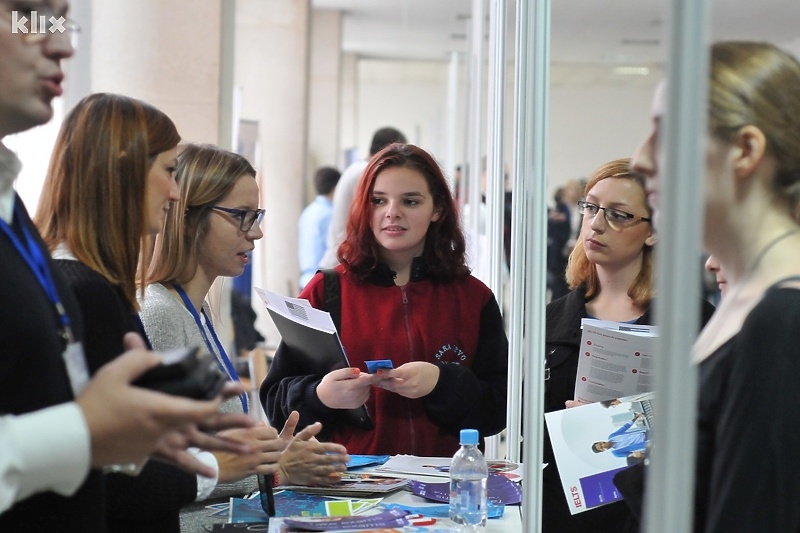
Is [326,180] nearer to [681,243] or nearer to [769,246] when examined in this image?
[769,246]

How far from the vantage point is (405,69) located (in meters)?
20.0

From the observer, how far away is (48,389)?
3.60 ft

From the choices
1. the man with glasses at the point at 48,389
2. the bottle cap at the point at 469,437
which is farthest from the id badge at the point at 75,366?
the bottle cap at the point at 469,437

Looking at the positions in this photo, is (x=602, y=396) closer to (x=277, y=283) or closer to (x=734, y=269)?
(x=734, y=269)

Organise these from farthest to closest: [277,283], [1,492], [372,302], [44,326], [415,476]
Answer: [277,283]
[372,302]
[415,476]
[44,326]
[1,492]

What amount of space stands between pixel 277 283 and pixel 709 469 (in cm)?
912

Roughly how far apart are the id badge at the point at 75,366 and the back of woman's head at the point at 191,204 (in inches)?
36.9

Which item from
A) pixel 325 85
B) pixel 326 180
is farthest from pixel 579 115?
pixel 326 180

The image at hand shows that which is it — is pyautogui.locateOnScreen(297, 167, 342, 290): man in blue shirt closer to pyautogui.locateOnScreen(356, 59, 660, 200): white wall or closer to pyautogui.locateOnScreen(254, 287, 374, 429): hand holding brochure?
pyautogui.locateOnScreen(254, 287, 374, 429): hand holding brochure

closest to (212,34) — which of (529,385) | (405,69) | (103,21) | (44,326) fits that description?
(103,21)

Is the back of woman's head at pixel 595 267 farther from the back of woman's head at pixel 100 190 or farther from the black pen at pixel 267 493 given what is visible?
the back of woman's head at pixel 100 190

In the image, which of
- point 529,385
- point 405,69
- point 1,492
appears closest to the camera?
point 1,492

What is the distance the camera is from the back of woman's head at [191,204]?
84.4 inches

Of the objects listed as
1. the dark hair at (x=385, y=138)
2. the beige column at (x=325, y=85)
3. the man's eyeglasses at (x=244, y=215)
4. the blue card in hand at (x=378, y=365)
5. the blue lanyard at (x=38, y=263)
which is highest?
the beige column at (x=325, y=85)
